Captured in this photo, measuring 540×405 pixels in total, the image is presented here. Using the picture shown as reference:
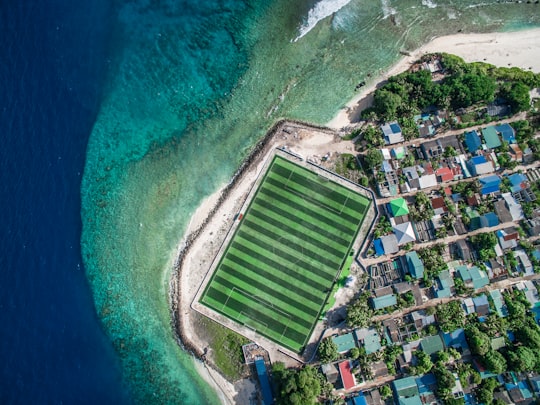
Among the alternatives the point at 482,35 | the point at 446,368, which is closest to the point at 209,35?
the point at 482,35

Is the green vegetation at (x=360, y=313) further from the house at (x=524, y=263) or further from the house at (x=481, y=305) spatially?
the house at (x=524, y=263)

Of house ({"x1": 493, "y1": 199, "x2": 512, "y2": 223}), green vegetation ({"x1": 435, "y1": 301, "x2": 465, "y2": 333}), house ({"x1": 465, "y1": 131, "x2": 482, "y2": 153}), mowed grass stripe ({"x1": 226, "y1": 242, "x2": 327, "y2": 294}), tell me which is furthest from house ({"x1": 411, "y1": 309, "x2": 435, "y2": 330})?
house ({"x1": 465, "y1": 131, "x2": 482, "y2": 153})

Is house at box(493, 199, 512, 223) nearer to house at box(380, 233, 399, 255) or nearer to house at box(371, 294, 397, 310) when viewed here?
house at box(380, 233, 399, 255)

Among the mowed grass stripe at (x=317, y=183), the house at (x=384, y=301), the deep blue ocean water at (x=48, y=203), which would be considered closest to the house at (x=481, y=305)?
the house at (x=384, y=301)

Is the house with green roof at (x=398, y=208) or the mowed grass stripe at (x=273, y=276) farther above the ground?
the house with green roof at (x=398, y=208)

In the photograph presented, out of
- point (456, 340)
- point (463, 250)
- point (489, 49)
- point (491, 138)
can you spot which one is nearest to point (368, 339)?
point (456, 340)

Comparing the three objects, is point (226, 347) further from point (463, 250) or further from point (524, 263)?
point (524, 263)
